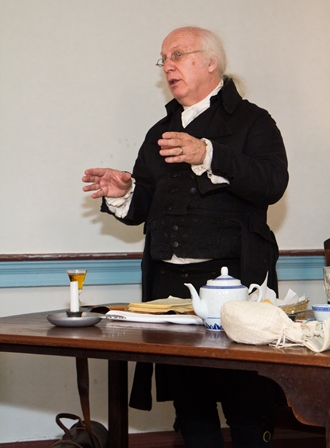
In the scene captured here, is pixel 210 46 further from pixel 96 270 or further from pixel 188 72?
pixel 96 270

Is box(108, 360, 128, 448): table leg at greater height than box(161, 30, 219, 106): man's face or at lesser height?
lesser

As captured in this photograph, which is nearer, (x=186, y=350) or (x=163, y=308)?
(x=186, y=350)

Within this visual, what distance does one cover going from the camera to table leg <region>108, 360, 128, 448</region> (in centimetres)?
221

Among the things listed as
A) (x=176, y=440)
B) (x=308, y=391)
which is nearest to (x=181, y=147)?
(x=308, y=391)

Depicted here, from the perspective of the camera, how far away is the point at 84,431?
2.32 m

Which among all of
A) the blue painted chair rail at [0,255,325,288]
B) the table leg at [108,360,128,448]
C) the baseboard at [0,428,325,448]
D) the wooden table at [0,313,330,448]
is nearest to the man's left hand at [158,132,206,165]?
the wooden table at [0,313,330,448]

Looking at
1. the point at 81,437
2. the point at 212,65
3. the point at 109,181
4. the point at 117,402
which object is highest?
the point at 212,65

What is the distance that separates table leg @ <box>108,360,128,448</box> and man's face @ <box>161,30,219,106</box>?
1.10 m

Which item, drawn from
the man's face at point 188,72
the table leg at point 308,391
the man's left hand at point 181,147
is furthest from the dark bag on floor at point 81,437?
the man's face at point 188,72

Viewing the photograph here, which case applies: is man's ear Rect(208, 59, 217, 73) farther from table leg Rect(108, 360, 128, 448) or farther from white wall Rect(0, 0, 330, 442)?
table leg Rect(108, 360, 128, 448)

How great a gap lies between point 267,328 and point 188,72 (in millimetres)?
1474

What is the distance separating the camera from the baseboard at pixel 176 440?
293cm

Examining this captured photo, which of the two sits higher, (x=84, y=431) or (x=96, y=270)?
(x=96, y=270)

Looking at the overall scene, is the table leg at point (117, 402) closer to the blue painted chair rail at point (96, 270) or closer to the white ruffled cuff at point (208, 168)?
the white ruffled cuff at point (208, 168)
